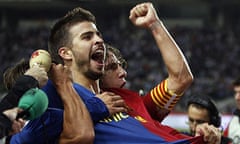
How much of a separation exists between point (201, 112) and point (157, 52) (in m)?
18.4

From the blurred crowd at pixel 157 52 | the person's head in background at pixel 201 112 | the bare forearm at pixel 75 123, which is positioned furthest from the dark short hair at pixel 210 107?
the blurred crowd at pixel 157 52

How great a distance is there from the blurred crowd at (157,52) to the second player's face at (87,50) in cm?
1598

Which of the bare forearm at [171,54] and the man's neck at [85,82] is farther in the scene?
the bare forearm at [171,54]

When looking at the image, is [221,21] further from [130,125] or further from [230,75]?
[130,125]

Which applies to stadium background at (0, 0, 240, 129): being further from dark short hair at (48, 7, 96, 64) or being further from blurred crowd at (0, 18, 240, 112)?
dark short hair at (48, 7, 96, 64)

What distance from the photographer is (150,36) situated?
23422 mm

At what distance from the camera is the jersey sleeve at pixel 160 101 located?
306cm

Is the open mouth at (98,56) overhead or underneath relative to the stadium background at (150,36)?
overhead

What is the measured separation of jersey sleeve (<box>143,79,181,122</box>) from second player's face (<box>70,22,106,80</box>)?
467mm

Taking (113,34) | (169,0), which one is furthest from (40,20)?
(169,0)

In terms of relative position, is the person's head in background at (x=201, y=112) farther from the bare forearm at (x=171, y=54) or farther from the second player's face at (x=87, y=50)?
the second player's face at (x=87, y=50)

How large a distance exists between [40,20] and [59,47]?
24423 mm

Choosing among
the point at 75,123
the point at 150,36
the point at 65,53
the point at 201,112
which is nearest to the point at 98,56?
the point at 65,53

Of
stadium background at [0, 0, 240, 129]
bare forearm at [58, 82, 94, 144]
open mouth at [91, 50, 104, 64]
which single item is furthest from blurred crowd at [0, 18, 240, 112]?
bare forearm at [58, 82, 94, 144]
